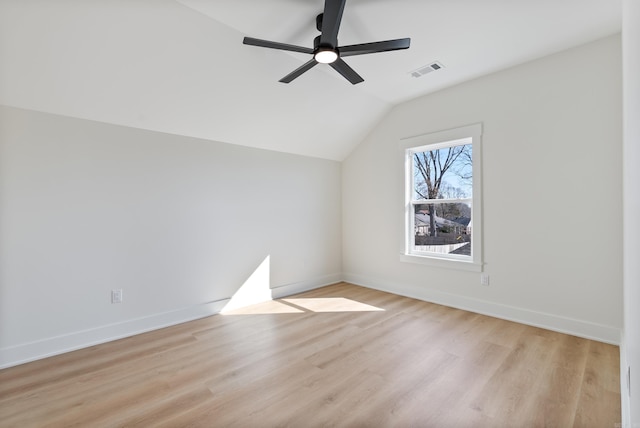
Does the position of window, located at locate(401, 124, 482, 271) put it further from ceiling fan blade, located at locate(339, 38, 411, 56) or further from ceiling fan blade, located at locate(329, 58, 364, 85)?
ceiling fan blade, located at locate(339, 38, 411, 56)

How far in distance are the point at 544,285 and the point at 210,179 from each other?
3.87 meters

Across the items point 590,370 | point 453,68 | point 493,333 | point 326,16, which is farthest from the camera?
point 453,68

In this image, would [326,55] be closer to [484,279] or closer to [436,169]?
[436,169]

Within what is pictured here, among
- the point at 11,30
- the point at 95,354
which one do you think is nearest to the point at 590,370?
the point at 95,354

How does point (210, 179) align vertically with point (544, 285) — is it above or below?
above

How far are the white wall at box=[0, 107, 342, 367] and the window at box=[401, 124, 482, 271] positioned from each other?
6.17ft

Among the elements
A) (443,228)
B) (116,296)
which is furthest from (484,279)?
(116,296)

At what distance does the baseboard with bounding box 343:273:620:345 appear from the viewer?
269 centimetres

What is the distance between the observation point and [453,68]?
10.6ft

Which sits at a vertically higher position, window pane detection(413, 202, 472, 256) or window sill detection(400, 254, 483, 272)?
window pane detection(413, 202, 472, 256)

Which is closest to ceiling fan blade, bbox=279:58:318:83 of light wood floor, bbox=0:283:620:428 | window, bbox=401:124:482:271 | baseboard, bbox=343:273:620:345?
window, bbox=401:124:482:271

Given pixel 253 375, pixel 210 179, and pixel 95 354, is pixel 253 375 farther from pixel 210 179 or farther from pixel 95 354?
pixel 210 179

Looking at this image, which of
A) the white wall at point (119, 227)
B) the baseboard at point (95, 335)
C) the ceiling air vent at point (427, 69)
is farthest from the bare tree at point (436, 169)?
the baseboard at point (95, 335)

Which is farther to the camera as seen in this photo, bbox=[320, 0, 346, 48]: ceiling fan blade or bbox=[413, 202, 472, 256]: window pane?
bbox=[413, 202, 472, 256]: window pane
